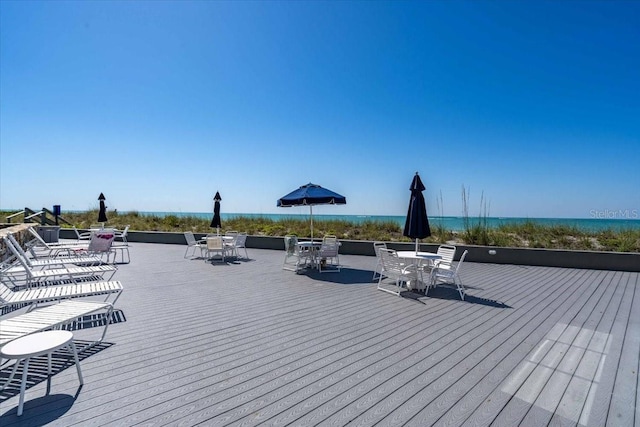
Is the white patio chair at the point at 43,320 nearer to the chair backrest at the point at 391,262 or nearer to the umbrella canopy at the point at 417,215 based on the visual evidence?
the chair backrest at the point at 391,262

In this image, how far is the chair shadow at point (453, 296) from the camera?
4270 millimetres

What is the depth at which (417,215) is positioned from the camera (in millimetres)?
5668

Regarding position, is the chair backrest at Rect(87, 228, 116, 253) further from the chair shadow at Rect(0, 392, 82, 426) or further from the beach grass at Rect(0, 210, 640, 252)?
the beach grass at Rect(0, 210, 640, 252)

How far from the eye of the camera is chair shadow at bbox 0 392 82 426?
1.69 m

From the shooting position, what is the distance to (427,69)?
903cm

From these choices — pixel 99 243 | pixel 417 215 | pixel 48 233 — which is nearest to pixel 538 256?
pixel 417 215

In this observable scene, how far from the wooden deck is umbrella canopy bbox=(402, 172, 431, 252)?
1.24 metres

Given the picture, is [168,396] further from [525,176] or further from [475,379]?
[525,176]

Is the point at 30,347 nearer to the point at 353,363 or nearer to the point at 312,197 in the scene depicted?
the point at 353,363

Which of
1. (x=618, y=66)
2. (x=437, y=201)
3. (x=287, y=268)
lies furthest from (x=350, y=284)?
(x=618, y=66)

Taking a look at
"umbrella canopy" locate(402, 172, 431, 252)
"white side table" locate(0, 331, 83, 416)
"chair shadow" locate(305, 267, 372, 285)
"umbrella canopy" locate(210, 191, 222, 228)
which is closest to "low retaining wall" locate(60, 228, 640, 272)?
"chair shadow" locate(305, 267, 372, 285)

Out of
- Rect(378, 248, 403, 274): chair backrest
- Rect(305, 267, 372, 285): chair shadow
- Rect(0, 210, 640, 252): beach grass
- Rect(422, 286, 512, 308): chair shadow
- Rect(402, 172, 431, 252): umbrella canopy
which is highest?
Rect(402, 172, 431, 252): umbrella canopy

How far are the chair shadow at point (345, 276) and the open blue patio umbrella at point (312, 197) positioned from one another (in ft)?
5.10

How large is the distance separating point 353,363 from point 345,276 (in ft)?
12.6
